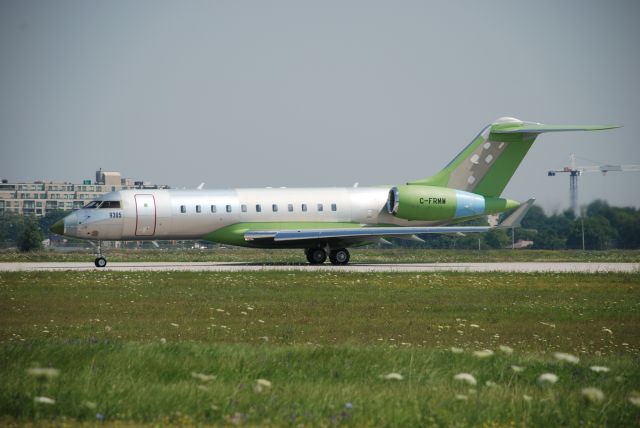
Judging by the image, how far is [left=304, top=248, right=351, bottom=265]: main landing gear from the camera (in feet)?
140

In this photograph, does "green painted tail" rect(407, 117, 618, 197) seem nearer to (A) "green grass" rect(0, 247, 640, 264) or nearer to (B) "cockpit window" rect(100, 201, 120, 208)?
(A) "green grass" rect(0, 247, 640, 264)

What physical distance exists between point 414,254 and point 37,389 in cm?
4999

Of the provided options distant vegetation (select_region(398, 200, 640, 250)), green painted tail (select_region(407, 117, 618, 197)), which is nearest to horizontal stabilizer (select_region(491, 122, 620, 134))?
green painted tail (select_region(407, 117, 618, 197))

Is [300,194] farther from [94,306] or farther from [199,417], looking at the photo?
[199,417]

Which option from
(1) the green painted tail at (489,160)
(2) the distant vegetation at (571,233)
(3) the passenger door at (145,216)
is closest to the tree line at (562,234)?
(2) the distant vegetation at (571,233)

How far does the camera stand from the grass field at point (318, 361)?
30.3ft

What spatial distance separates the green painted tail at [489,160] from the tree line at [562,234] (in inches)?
644

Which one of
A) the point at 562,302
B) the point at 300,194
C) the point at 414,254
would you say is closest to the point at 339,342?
the point at 562,302

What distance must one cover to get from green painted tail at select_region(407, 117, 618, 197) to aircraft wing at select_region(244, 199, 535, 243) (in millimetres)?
3460

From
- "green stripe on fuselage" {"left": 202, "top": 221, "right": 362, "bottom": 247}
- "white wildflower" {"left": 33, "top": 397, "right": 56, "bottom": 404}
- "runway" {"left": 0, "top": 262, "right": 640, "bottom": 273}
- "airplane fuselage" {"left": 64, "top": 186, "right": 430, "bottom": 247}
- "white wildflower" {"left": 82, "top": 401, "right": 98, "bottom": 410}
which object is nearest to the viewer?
"white wildflower" {"left": 33, "top": 397, "right": 56, "bottom": 404}

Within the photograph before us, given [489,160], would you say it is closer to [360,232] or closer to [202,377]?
[360,232]

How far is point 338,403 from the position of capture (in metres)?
9.64

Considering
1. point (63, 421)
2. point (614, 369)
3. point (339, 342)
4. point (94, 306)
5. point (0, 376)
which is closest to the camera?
point (63, 421)

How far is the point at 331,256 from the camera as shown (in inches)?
1682
